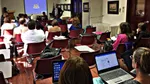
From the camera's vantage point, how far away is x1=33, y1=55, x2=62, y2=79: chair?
8.72 ft

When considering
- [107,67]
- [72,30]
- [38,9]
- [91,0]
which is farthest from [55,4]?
[107,67]

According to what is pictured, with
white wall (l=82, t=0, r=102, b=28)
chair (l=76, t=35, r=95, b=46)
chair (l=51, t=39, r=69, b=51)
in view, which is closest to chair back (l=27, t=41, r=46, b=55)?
chair (l=51, t=39, r=69, b=51)

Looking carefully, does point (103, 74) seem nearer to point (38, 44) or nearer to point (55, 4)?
point (38, 44)

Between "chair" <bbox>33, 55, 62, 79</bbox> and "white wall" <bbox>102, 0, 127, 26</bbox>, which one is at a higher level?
"white wall" <bbox>102, 0, 127, 26</bbox>

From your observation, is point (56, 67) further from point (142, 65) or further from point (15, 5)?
point (15, 5)

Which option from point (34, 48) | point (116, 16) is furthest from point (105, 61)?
point (116, 16)

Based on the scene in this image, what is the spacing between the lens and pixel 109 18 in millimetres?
8438

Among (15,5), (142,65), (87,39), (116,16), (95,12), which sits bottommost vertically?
(87,39)

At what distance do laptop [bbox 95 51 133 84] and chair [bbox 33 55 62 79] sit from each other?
0.79 meters

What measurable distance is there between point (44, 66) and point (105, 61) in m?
0.97

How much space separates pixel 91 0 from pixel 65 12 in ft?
13.7

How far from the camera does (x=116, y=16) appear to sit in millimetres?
7859

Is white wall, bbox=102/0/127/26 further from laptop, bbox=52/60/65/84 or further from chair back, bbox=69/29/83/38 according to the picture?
laptop, bbox=52/60/65/84

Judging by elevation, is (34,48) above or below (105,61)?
below
